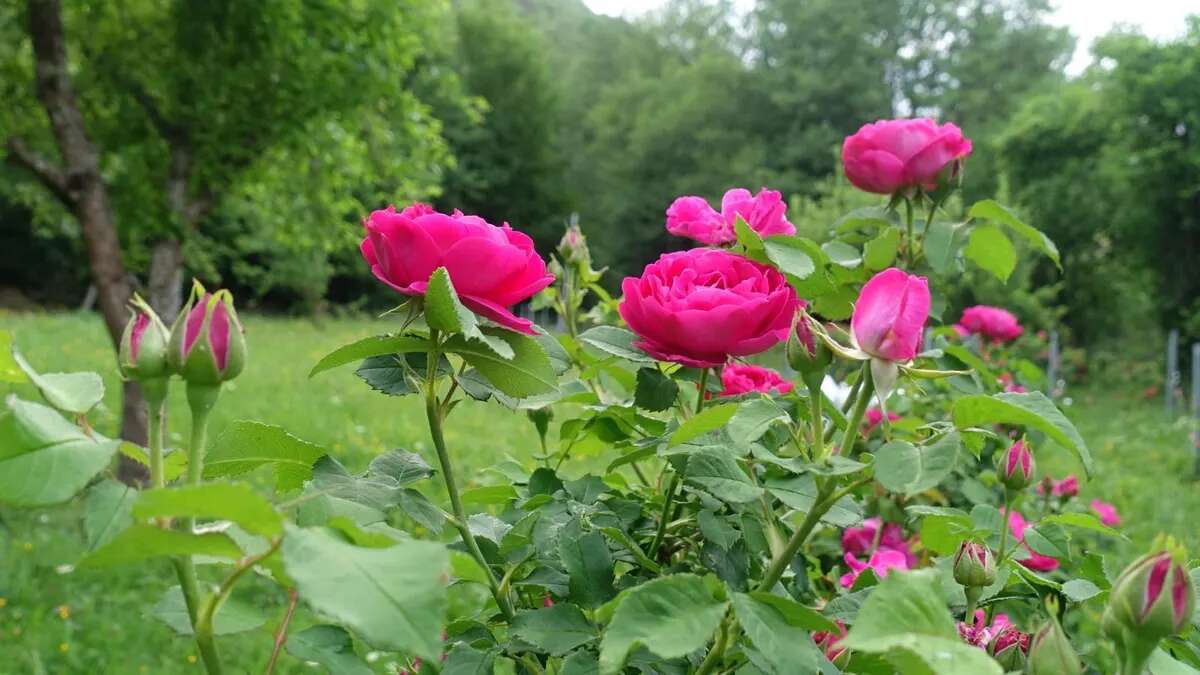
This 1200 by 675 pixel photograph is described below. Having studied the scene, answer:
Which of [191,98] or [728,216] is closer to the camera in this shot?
[728,216]

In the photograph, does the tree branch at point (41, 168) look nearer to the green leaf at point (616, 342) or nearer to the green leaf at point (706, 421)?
the green leaf at point (616, 342)

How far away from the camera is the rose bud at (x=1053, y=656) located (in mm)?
376

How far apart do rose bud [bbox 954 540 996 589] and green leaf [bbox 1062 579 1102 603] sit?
42 mm

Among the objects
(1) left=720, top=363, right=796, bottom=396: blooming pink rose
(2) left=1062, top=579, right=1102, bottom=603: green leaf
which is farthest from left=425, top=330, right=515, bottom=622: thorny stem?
(2) left=1062, top=579, right=1102, bottom=603: green leaf

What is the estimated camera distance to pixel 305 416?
4.71 m

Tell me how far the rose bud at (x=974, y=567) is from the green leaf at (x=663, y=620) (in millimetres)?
206

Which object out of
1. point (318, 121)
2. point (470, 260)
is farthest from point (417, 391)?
point (318, 121)

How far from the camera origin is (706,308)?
51 centimetres

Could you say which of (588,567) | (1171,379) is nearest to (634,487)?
(588,567)

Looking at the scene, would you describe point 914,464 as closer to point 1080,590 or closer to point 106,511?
point 1080,590

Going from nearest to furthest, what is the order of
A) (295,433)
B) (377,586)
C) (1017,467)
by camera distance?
(377,586) < (1017,467) < (295,433)

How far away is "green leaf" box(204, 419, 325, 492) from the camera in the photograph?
0.48m

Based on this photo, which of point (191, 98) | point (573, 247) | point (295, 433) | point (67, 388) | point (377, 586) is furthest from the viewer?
point (295, 433)

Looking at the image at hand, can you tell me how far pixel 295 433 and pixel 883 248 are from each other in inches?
139
